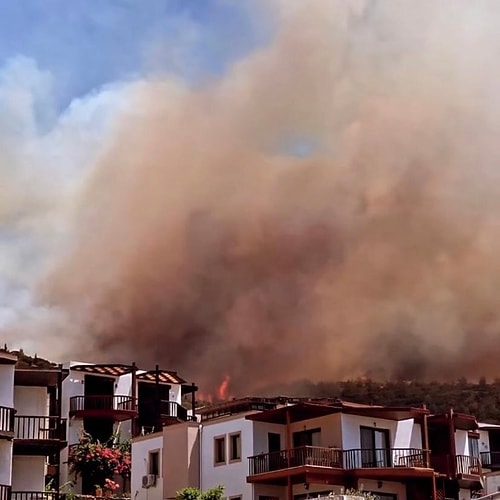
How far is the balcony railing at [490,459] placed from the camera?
72500 mm

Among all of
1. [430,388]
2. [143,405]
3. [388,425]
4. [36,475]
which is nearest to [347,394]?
[430,388]

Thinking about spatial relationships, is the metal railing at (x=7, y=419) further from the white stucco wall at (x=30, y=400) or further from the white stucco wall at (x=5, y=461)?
the white stucco wall at (x=30, y=400)

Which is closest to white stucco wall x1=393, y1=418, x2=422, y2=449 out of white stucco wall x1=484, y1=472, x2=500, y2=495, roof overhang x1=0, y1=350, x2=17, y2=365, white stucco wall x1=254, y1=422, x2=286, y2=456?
white stucco wall x1=254, y1=422, x2=286, y2=456

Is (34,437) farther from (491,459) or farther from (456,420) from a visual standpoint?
(491,459)

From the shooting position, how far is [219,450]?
57.8 metres

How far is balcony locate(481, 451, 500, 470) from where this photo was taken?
72119mm

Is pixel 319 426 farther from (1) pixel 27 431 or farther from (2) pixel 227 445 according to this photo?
(1) pixel 27 431

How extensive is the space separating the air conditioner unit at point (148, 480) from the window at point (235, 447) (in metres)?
5.46

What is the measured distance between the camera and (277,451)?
55.3 metres

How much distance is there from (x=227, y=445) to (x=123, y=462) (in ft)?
48.4

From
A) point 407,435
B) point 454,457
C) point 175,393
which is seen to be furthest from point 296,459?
point 175,393

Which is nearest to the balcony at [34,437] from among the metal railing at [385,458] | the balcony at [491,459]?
the metal railing at [385,458]

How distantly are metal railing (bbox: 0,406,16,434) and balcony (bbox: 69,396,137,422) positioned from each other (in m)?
22.6

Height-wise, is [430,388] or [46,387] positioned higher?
[430,388]
